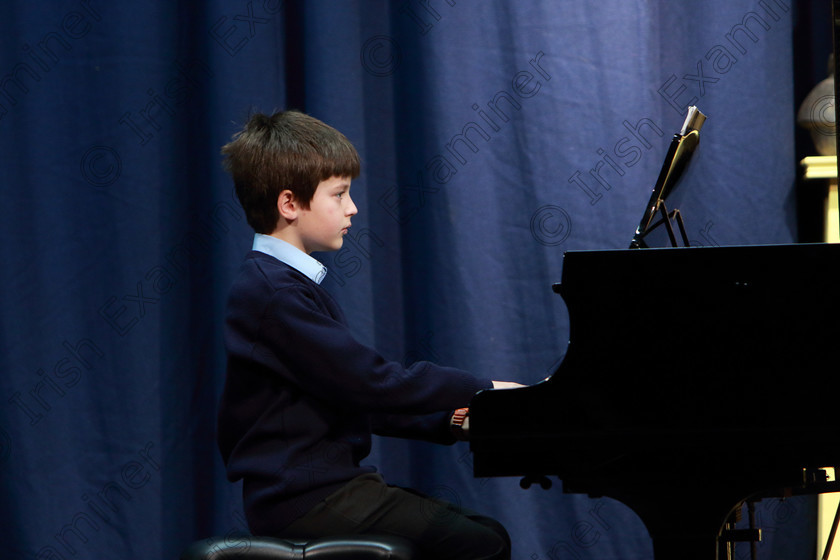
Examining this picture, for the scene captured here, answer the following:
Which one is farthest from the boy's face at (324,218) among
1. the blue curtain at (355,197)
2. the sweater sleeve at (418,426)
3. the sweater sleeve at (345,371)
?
the blue curtain at (355,197)

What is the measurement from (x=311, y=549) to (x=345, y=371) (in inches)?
11.5

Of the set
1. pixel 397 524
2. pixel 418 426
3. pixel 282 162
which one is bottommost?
pixel 397 524

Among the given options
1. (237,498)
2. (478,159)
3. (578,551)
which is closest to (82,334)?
(237,498)

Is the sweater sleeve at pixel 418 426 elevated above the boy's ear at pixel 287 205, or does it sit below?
below

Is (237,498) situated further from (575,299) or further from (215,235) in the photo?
(575,299)

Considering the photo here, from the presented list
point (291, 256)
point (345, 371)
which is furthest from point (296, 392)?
point (291, 256)

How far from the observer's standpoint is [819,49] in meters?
2.43

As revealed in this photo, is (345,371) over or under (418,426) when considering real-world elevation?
over

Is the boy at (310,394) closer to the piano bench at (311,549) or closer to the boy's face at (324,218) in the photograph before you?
the boy's face at (324,218)

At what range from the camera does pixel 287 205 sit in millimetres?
1724

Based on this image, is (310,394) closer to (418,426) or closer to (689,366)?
(418,426)

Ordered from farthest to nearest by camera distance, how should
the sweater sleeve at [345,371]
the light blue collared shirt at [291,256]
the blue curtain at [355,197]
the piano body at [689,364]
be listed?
the blue curtain at [355,197]
the light blue collared shirt at [291,256]
the sweater sleeve at [345,371]
the piano body at [689,364]

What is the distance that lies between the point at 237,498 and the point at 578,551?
2.97 ft

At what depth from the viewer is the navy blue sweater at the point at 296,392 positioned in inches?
60.5
